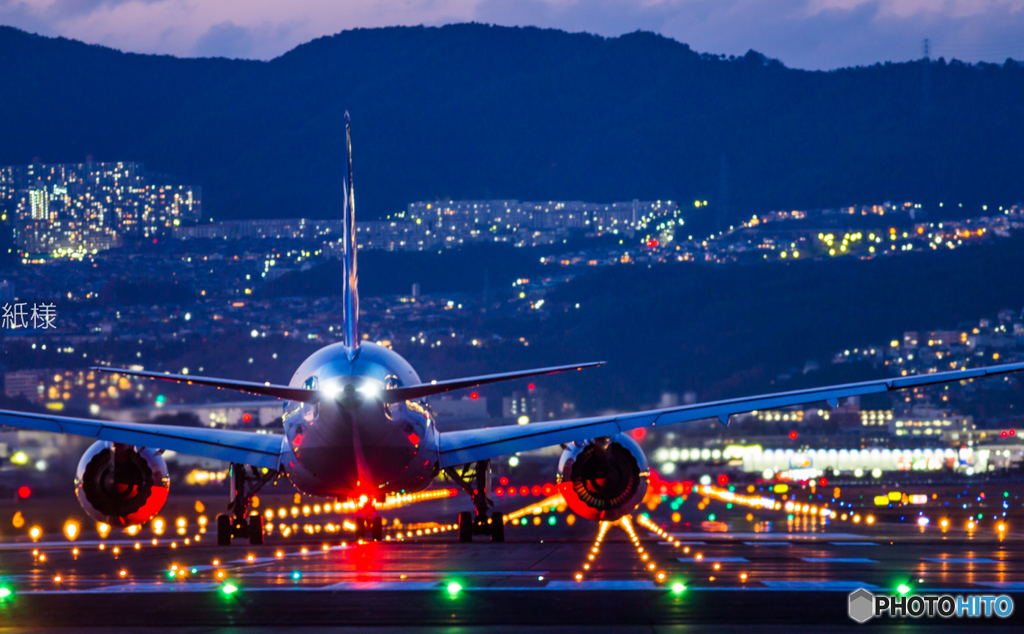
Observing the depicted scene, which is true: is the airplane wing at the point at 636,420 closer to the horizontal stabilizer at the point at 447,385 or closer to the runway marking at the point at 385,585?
the horizontal stabilizer at the point at 447,385

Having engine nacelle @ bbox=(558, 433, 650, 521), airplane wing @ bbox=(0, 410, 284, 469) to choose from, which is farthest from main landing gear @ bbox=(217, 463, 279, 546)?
engine nacelle @ bbox=(558, 433, 650, 521)

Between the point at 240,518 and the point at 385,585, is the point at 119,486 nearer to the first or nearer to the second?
the point at 240,518

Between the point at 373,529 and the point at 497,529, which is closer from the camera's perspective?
the point at 497,529

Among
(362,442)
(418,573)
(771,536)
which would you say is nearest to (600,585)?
(418,573)

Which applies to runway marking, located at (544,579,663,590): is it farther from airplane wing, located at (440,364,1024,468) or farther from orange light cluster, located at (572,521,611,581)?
airplane wing, located at (440,364,1024,468)

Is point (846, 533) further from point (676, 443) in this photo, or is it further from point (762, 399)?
point (676, 443)

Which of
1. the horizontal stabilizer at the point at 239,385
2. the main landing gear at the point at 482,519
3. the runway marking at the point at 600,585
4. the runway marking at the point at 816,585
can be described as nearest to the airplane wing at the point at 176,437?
the horizontal stabilizer at the point at 239,385
